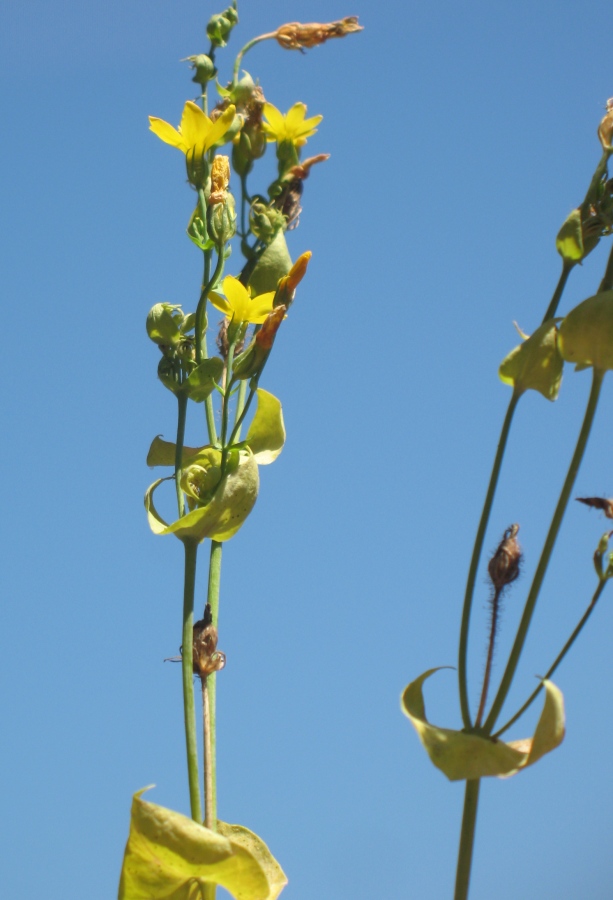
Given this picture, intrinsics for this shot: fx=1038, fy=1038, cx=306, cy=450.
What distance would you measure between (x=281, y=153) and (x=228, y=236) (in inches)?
5.7

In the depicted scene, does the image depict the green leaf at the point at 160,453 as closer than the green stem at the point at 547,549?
No

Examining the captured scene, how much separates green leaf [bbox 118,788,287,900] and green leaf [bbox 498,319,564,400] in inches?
15.8

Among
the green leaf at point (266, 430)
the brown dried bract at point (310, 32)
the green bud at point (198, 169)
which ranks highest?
the brown dried bract at point (310, 32)

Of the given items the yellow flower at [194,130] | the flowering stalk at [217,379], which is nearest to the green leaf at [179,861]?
the flowering stalk at [217,379]

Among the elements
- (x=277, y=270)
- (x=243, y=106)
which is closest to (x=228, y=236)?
(x=277, y=270)

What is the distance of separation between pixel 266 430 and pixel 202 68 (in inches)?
14.4

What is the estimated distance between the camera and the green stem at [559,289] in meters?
0.75

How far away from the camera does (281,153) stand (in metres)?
1.03

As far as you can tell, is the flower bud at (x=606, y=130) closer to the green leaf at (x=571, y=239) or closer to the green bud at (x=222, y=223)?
the green leaf at (x=571, y=239)

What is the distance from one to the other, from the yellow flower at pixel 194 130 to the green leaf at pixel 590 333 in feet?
1.28

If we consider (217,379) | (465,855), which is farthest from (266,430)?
(465,855)

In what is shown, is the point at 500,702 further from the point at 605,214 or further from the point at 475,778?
the point at 605,214

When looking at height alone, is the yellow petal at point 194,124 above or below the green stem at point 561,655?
above

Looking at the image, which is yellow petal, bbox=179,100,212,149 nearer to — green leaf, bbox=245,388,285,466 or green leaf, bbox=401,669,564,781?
green leaf, bbox=245,388,285,466
